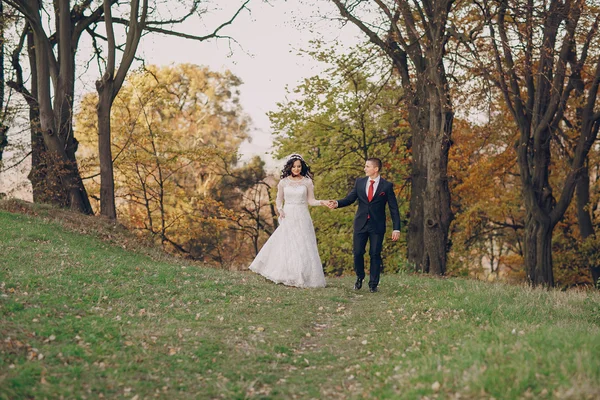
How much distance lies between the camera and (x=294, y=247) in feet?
45.3

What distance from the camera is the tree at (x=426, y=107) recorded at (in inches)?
750

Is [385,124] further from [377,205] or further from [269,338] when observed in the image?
[269,338]

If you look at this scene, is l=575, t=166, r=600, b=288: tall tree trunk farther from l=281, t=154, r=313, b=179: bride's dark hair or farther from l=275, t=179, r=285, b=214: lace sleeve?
l=275, t=179, r=285, b=214: lace sleeve

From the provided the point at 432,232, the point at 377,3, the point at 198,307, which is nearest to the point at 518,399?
the point at 198,307

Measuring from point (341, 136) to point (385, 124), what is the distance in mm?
2152

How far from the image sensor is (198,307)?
10.2m

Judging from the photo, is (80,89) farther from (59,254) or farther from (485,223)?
(485,223)

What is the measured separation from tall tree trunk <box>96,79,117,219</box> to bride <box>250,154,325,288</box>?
28.3 ft

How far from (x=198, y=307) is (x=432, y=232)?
11184 mm

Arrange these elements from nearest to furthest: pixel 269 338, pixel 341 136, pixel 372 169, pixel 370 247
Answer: pixel 269 338
pixel 372 169
pixel 370 247
pixel 341 136

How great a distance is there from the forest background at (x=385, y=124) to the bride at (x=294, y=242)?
21.0 ft

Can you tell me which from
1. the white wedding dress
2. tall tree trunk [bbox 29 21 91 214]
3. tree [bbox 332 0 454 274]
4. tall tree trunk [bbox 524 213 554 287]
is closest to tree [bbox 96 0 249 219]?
tall tree trunk [bbox 29 21 91 214]

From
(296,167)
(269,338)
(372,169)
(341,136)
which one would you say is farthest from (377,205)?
(341,136)

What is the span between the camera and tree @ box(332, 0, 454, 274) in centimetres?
1906
